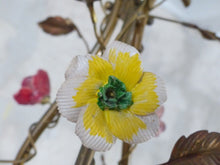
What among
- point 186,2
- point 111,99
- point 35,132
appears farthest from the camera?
point 186,2

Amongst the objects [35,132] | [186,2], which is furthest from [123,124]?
[186,2]

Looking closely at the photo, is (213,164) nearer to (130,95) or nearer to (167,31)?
(130,95)

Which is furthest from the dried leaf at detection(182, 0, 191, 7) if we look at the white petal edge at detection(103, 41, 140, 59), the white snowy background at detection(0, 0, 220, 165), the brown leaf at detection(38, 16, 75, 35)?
the white petal edge at detection(103, 41, 140, 59)

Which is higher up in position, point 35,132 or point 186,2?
point 186,2

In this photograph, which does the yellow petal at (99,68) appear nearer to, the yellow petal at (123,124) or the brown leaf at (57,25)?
the yellow petal at (123,124)

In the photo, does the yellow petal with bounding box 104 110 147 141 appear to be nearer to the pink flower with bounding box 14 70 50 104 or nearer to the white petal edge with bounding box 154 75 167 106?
the white petal edge with bounding box 154 75 167 106

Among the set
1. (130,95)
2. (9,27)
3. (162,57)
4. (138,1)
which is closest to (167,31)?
(162,57)

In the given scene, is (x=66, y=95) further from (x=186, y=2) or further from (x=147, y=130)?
(x=186, y=2)
